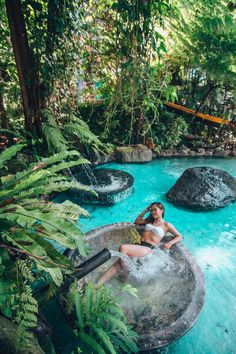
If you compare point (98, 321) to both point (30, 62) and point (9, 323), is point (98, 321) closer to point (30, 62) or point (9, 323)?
point (9, 323)

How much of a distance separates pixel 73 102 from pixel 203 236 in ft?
13.4

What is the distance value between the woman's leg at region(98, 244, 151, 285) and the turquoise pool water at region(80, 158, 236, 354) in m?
0.69

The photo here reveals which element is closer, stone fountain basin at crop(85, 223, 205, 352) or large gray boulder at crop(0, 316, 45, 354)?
large gray boulder at crop(0, 316, 45, 354)

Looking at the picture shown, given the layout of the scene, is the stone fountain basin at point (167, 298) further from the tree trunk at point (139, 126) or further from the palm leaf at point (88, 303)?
the tree trunk at point (139, 126)

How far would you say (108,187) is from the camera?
5.28m

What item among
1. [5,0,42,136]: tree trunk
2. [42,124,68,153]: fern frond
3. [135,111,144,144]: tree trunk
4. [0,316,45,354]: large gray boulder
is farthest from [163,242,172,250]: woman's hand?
[135,111,144,144]: tree trunk

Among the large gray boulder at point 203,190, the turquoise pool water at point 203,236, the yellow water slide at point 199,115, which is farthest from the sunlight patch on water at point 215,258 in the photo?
the yellow water slide at point 199,115

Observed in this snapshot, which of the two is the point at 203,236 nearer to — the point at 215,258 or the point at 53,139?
the point at 215,258

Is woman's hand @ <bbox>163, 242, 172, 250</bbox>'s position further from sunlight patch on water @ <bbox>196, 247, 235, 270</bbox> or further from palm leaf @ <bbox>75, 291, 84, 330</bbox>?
palm leaf @ <bbox>75, 291, 84, 330</bbox>

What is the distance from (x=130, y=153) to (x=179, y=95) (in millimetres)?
3100

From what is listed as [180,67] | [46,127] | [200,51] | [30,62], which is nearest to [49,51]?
[30,62]

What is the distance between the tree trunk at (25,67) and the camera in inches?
174

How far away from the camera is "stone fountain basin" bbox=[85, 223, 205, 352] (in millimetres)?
2295

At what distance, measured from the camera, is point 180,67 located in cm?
791
